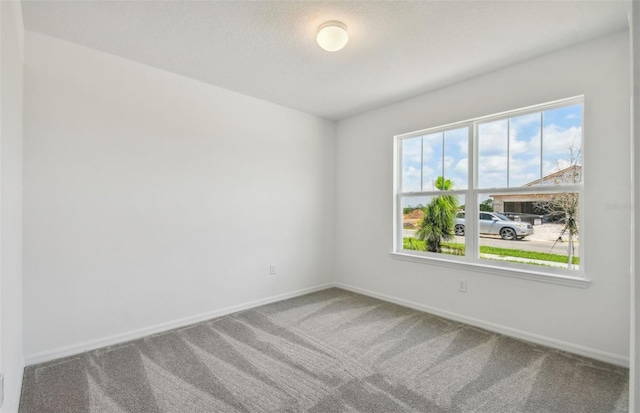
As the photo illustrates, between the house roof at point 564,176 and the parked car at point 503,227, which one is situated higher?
the house roof at point 564,176

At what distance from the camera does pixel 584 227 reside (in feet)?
Result: 8.30

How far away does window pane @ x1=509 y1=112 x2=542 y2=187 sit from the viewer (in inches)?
113

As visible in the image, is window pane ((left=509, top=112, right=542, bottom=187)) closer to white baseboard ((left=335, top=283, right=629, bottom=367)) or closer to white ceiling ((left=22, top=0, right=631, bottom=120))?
white ceiling ((left=22, top=0, right=631, bottom=120))

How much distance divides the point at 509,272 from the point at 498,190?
2.64ft

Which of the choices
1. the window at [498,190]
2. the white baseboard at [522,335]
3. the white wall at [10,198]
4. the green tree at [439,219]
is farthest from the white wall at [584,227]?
the white wall at [10,198]

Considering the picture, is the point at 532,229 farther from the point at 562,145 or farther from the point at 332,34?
the point at 332,34

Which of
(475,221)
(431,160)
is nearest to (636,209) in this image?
(475,221)

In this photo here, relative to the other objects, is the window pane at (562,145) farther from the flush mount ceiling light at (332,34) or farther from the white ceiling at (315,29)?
the flush mount ceiling light at (332,34)

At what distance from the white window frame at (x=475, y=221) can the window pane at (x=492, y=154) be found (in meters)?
0.04

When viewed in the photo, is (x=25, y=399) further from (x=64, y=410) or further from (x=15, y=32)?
(x=15, y=32)

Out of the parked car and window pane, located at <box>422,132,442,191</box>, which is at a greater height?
window pane, located at <box>422,132,442,191</box>

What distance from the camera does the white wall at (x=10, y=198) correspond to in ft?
4.96

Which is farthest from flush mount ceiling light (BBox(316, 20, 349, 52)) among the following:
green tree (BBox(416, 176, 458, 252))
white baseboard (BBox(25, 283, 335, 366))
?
white baseboard (BBox(25, 283, 335, 366))

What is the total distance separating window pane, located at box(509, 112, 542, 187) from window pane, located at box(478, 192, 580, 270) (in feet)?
0.59
